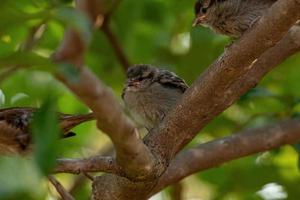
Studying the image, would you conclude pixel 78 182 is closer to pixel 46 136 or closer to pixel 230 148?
pixel 230 148

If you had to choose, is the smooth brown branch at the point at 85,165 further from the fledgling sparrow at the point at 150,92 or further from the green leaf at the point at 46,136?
the fledgling sparrow at the point at 150,92

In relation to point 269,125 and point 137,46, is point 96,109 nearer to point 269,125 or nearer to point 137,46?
point 269,125

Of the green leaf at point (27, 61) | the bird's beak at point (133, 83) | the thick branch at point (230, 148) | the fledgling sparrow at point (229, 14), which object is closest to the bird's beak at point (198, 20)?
the fledgling sparrow at point (229, 14)

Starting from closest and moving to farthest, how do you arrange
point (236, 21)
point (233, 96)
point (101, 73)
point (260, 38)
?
1. point (260, 38)
2. point (233, 96)
3. point (236, 21)
4. point (101, 73)

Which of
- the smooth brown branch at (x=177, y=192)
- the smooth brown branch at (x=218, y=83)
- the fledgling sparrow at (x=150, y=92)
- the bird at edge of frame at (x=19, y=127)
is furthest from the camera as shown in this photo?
the smooth brown branch at (x=177, y=192)

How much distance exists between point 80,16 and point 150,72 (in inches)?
159

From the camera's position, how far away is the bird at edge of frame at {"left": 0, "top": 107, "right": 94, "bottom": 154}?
4645 millimetres

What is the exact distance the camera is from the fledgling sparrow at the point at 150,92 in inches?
244

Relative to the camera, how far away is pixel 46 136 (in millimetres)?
2635

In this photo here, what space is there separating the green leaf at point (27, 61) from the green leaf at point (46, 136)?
0.64 feet

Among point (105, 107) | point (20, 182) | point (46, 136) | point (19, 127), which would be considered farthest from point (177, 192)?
point (46, 136)

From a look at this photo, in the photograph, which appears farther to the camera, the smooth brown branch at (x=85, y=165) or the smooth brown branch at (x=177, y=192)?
the smooth brown branch at (x=177, y=192)

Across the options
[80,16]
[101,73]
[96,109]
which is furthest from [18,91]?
[80,16]

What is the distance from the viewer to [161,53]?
22.3 feet
